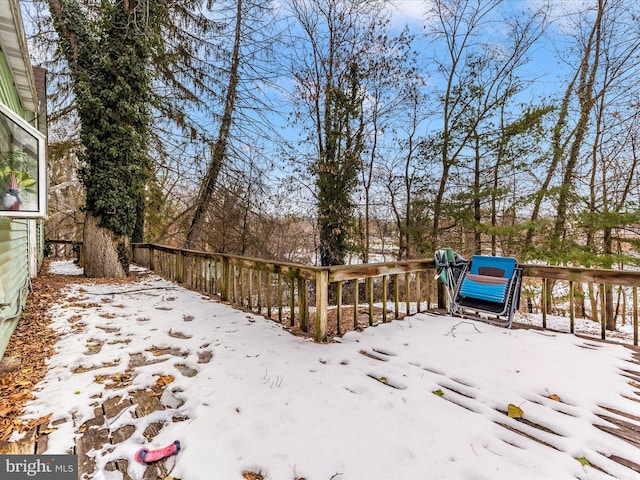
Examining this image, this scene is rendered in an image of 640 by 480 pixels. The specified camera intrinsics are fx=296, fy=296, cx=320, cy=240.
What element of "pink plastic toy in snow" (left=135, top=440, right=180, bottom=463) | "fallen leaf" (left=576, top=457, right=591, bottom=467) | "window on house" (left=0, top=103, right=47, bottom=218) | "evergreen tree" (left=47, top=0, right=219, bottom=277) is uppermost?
"evergreen tree" (left=47, top=0, right=219, bottom=277)

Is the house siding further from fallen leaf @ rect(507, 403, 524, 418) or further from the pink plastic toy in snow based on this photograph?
fallen leaf @ rect(507, 403, 524, 418)

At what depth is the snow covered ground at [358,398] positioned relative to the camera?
4.97 ft

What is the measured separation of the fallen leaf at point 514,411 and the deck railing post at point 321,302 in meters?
1.72

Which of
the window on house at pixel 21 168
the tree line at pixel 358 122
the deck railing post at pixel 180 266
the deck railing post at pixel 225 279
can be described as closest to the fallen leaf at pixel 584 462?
the window on house at pixel 21 168

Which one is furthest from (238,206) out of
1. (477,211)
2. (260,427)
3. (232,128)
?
(260,427)

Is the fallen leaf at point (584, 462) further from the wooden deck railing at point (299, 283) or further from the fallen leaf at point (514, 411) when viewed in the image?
the wooden deck railing at point (299, 283)

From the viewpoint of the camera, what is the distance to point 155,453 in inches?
62.4

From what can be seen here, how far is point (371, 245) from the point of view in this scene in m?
11.0

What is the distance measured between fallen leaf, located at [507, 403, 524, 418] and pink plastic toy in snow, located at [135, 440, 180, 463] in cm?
200

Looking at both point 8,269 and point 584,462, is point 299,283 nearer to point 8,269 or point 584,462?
point 584,462

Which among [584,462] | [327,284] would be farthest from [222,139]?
[584,462]

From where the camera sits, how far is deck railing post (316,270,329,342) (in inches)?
121

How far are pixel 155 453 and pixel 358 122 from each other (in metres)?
8.93

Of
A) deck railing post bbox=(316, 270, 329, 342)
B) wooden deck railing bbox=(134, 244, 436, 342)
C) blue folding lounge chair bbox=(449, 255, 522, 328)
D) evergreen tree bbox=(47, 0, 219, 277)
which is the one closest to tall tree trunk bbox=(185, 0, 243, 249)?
evergreen tree bbox=(47, 0, 219, 277)
